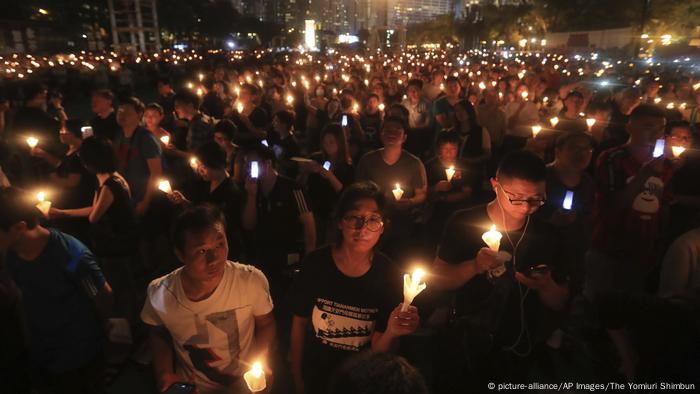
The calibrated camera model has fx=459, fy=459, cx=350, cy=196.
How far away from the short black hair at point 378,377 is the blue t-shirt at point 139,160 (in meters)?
4.23

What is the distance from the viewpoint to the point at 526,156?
271cm

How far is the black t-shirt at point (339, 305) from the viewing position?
253 centimetres

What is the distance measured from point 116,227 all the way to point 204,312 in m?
2.26

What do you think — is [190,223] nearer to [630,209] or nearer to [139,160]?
[139,160]

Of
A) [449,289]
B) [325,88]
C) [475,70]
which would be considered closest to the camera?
[449,289]

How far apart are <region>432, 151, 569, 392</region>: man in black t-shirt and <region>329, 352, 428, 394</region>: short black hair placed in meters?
1.23

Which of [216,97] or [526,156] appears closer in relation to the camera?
[526,156]

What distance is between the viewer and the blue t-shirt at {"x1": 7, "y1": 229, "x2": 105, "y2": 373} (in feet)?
9.37

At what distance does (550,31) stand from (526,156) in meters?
61.6

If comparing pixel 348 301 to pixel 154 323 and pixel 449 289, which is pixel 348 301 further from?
pixel 154 323

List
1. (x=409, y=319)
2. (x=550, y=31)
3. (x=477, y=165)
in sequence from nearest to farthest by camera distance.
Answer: (x=409, y=319) < (x=477, y=165) < (x=550, y=31)

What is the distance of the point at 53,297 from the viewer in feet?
9.54

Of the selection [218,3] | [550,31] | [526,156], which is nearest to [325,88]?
[526,156]

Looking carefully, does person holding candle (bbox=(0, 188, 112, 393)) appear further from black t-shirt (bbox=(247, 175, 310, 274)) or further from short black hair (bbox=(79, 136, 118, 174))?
black t-shirt (bbox=(247, 175, 310, 274))
